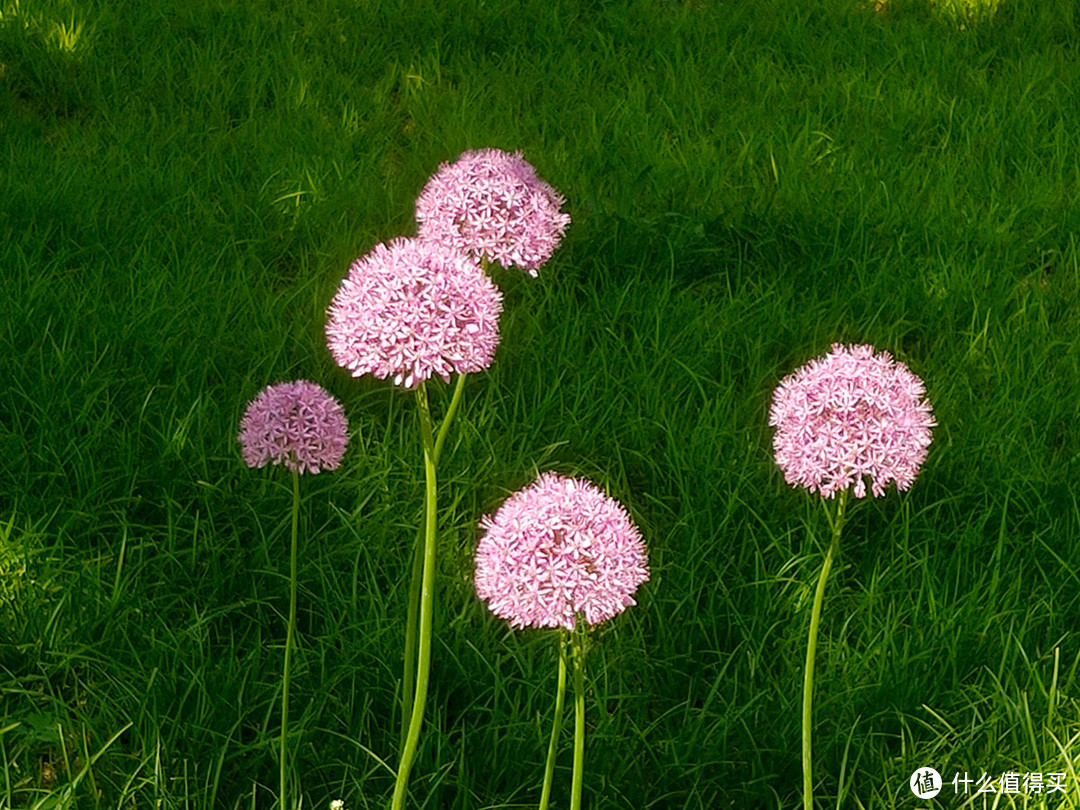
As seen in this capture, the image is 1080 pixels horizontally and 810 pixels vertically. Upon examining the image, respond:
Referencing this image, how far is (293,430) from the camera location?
79.7 inches

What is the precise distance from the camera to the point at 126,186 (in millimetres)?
4121

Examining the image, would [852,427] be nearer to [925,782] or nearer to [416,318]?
[416,318]

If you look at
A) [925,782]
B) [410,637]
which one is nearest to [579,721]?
[410,637]

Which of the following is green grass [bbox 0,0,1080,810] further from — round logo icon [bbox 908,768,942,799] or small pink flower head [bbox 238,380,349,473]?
small pink flower head [bbox 238,380,349,473]

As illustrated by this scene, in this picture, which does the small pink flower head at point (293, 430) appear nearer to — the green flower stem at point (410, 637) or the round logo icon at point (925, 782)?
the green flower stem at point (410, 637)

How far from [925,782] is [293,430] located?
1.30 meters

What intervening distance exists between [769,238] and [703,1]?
8.72 feet

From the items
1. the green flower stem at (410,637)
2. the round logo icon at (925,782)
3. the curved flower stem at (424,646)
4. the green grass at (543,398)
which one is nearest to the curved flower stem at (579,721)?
the curved flower stem at (424,646)

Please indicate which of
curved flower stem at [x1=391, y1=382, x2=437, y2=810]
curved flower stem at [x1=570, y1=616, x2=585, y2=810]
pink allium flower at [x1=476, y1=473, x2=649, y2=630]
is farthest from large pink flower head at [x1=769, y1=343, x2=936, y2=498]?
curved flower stem at [x1=391, y1=382, x2=437, y2=810]

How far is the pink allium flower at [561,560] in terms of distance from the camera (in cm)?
156

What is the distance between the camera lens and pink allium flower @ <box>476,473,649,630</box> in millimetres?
1556

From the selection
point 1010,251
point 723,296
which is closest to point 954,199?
point 1010,251

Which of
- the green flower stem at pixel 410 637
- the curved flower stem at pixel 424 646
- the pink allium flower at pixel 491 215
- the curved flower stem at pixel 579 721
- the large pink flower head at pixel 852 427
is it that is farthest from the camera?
the pink allium flower at pixel 491 215

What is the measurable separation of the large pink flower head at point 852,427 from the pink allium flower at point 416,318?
19.2 inches
